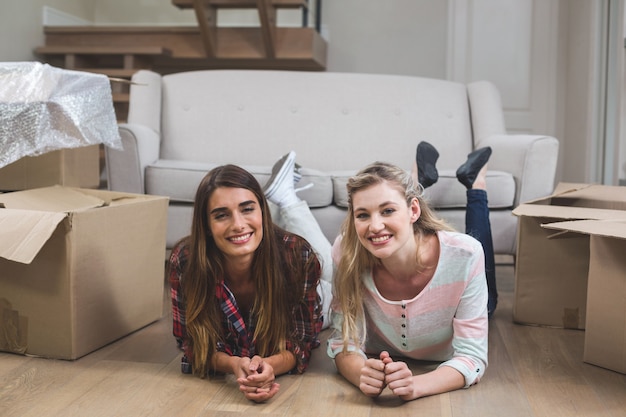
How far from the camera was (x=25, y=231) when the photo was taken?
170 cm

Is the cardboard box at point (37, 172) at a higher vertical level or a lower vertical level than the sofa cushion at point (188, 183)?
higher

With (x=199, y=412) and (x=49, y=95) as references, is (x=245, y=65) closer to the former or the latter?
(x=49, y=95)

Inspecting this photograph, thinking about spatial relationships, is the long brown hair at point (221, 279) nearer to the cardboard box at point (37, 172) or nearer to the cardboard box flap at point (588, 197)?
the cardboard box at point (37, 172)

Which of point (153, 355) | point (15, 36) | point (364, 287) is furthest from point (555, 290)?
point (15, 36)

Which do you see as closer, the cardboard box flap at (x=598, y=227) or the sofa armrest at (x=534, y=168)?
the cardboard box flap at (x=598, y=227)

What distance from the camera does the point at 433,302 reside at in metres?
1.66

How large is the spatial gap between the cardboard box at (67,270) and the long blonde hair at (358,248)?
63cm

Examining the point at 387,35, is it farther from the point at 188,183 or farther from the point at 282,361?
the point at 282,361

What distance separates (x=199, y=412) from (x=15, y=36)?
3.71 m

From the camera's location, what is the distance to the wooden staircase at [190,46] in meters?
4.44

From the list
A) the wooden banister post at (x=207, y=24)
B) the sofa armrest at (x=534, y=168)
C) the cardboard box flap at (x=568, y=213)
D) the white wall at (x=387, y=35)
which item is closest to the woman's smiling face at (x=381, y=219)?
the cardboard box flap at (x=568, y=213)

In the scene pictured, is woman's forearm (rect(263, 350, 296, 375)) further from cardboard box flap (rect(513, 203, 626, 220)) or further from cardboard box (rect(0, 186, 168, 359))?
cardboard box flap (rect(513, 203, 626, 220))

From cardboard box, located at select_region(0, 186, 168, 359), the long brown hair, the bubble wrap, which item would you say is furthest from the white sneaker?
the long brown hair

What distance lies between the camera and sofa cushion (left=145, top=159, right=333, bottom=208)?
2.73 m
